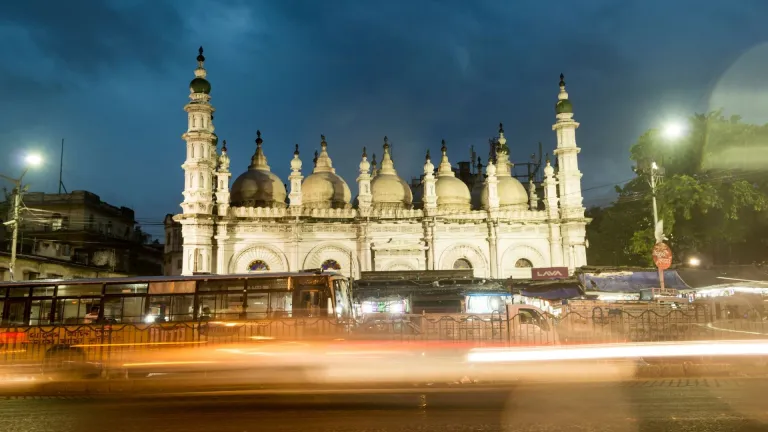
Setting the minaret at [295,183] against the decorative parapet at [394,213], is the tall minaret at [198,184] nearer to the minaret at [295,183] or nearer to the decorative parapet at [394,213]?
the minaret at [295,183]

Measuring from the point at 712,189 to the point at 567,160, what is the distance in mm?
8868

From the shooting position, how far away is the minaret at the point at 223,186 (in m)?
35.1

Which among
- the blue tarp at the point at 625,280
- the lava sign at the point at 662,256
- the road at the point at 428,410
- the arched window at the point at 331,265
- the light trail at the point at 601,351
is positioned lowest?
the road at the point at 428,410

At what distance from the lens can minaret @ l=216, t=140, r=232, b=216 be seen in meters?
35.1

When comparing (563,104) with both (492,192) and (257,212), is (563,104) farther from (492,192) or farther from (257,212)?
(257,212)

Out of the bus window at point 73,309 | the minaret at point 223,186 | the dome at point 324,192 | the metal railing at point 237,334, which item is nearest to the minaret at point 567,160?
the dome at point 324,192

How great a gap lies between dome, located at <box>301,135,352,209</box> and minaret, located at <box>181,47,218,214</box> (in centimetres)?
631

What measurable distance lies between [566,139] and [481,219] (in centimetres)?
781

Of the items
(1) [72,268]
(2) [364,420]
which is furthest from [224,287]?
(1) [72,268]

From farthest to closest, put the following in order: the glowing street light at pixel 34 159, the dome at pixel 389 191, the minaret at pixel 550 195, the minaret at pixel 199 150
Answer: the dome at pixel 389 191 → the minaret at pixel 550 195 → the minaret at pixel 199 150 → the glowing street light at pixel 34 159

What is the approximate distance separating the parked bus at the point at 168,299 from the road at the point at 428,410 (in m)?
4.26

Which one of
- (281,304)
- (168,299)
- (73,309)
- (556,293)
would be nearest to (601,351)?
(281,304)

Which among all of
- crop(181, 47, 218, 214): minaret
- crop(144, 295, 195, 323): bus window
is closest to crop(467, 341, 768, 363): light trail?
crop(144, 295, 195, 323): bus window

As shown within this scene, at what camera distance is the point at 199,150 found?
114 feet
